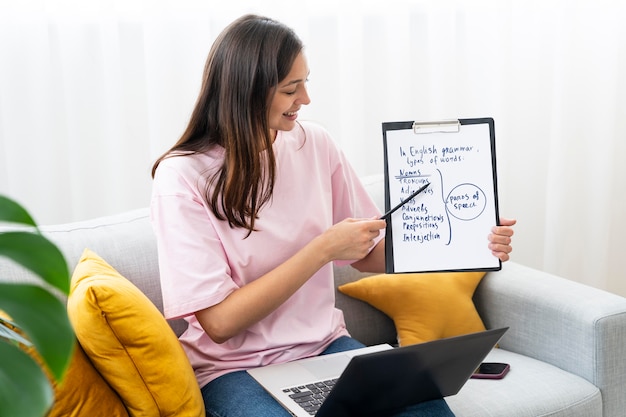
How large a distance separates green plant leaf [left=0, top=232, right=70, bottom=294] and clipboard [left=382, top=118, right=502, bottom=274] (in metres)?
1.23

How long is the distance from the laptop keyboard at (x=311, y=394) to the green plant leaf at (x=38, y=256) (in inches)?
40.3

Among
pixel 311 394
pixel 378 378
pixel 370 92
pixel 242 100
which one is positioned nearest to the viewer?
pixel 378 378

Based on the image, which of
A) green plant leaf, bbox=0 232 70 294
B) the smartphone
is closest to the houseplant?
green plant leaf, bbox=0 232 70 294

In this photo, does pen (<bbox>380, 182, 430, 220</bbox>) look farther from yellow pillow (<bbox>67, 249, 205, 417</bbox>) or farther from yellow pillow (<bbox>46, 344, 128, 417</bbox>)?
yellow pillow (<bbox>46, 344, 128, 417</bbox>)

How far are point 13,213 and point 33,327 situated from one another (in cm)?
8

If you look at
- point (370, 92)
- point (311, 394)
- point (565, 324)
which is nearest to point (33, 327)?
point (311, 394)

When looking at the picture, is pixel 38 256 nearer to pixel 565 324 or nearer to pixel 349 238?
pixel 349 238

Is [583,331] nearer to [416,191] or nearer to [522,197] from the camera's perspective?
[416,191]

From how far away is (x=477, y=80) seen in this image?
287 centimetres

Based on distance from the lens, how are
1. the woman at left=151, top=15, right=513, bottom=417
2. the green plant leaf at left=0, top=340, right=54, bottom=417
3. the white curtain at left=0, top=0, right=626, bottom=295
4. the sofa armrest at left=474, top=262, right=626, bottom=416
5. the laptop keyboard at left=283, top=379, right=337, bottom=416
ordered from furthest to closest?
the white curtain at left=0, top=0, right=626, bottom=295 → the sofa armrest at left=474, top=262, right=626, bottom=416 → the woman at left=151, top=15, right=513, bottom=417 → the laptop keyboard at left=283, top=379, right=337, bottom=416 → the green plant leaf at left=0, top=340, right=54, bottom=417

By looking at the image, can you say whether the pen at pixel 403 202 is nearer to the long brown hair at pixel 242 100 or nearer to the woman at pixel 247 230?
the woman at pixel 247 230

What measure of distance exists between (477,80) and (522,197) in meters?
0.47

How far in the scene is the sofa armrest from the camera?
190 centimetres

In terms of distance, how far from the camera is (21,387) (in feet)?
1.49
